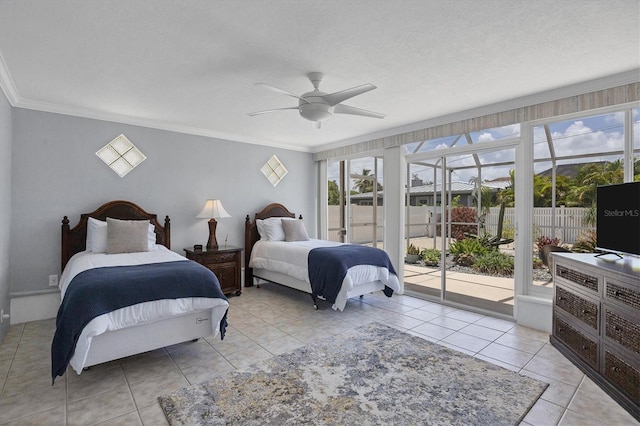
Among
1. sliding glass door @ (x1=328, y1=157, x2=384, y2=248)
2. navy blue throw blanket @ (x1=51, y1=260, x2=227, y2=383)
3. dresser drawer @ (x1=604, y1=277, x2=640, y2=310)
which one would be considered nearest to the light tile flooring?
navy blue throw blanket @ (x1=51, y1=260, x2=227, y2=383)

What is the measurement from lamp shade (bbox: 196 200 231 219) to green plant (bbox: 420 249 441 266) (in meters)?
3.24

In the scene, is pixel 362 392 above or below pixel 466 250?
below

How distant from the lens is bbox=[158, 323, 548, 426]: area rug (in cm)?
212

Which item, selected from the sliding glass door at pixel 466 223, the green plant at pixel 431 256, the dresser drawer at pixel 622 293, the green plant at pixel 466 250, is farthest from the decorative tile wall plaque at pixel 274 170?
the dresser drawer at pixel 622 293

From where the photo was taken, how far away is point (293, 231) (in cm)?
554

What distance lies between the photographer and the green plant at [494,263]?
173 inches

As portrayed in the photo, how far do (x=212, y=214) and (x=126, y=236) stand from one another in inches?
48.8

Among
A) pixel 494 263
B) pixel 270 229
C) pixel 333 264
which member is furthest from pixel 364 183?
pixel 494 263

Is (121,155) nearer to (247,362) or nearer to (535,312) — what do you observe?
(247,362)

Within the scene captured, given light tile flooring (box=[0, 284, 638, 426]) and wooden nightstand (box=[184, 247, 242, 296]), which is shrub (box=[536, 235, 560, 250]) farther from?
wooden nightstand (box=[184, 247, 242, 296])

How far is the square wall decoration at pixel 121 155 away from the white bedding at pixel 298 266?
217 cm

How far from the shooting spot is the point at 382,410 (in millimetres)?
2205

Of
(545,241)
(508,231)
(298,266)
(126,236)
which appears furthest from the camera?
(298,266)

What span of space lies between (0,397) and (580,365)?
438 centimetres
